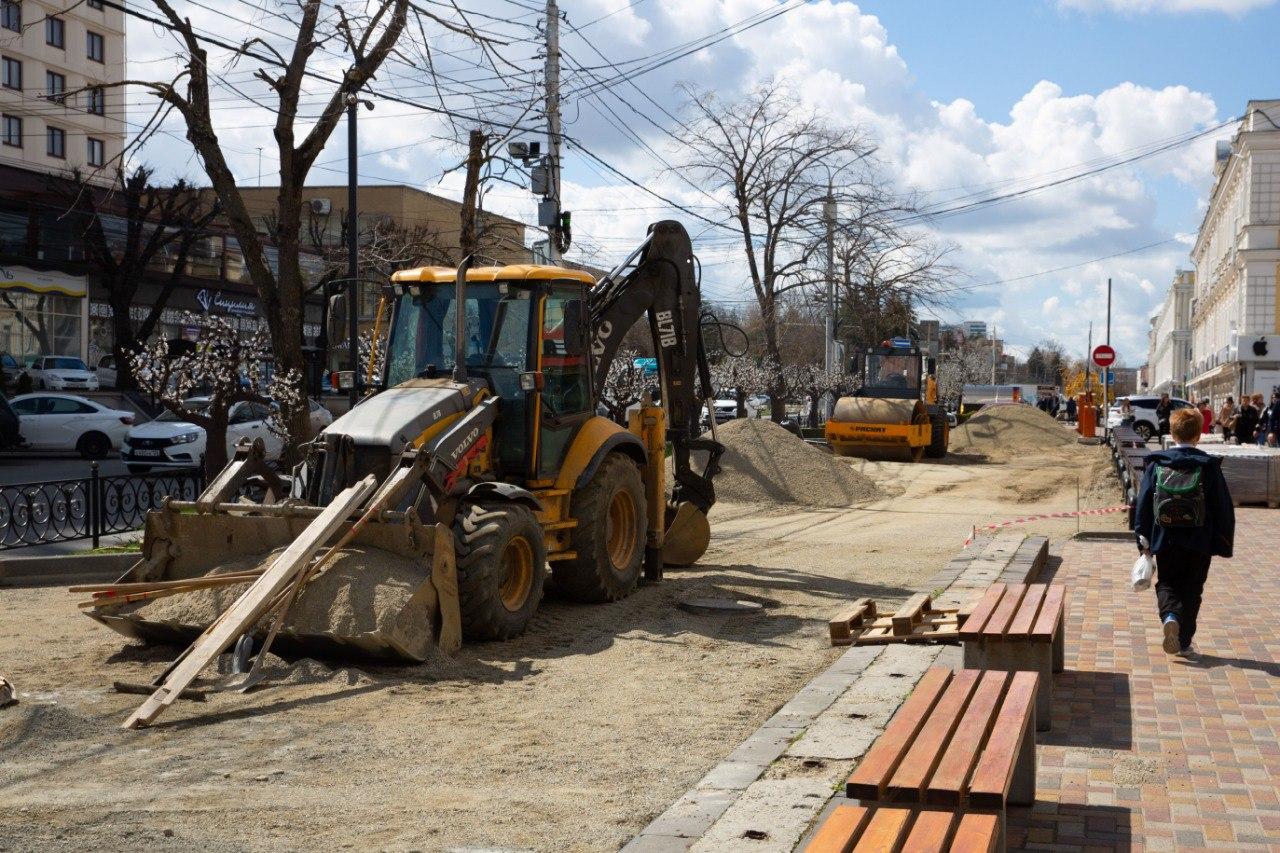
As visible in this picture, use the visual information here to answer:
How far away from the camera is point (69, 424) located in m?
31.9

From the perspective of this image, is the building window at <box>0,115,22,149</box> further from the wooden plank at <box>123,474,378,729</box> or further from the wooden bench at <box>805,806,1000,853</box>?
the wooden bench at <box>805,806,1000,853</box>

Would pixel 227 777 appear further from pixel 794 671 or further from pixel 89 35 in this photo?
pixel 89 35

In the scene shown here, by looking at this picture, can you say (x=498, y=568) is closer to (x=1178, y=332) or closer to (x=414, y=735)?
(x=414, y=735)

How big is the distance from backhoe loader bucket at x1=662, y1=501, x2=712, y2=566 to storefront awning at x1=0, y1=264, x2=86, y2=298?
1539 inches

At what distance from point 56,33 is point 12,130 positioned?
6495 millimetres

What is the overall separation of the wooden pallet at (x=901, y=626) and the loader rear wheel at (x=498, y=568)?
7.40 ft

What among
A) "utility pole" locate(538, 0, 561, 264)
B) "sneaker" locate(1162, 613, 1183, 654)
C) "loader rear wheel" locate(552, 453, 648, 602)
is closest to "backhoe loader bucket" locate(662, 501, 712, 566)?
"loader rear wheel" locate(552, 453, 648, 602)

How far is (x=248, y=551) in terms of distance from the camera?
9.77 metres

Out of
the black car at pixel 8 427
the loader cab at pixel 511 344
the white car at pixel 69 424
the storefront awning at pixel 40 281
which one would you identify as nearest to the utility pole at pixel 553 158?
the loader cab at pixel 511 344

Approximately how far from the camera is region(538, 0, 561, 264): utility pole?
69.4 feet

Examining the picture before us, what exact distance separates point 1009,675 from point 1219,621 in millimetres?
4979

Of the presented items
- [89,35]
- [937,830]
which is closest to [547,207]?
[937,830]

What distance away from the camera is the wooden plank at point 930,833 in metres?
3.99

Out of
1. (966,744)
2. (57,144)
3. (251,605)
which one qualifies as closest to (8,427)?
(251,605)
